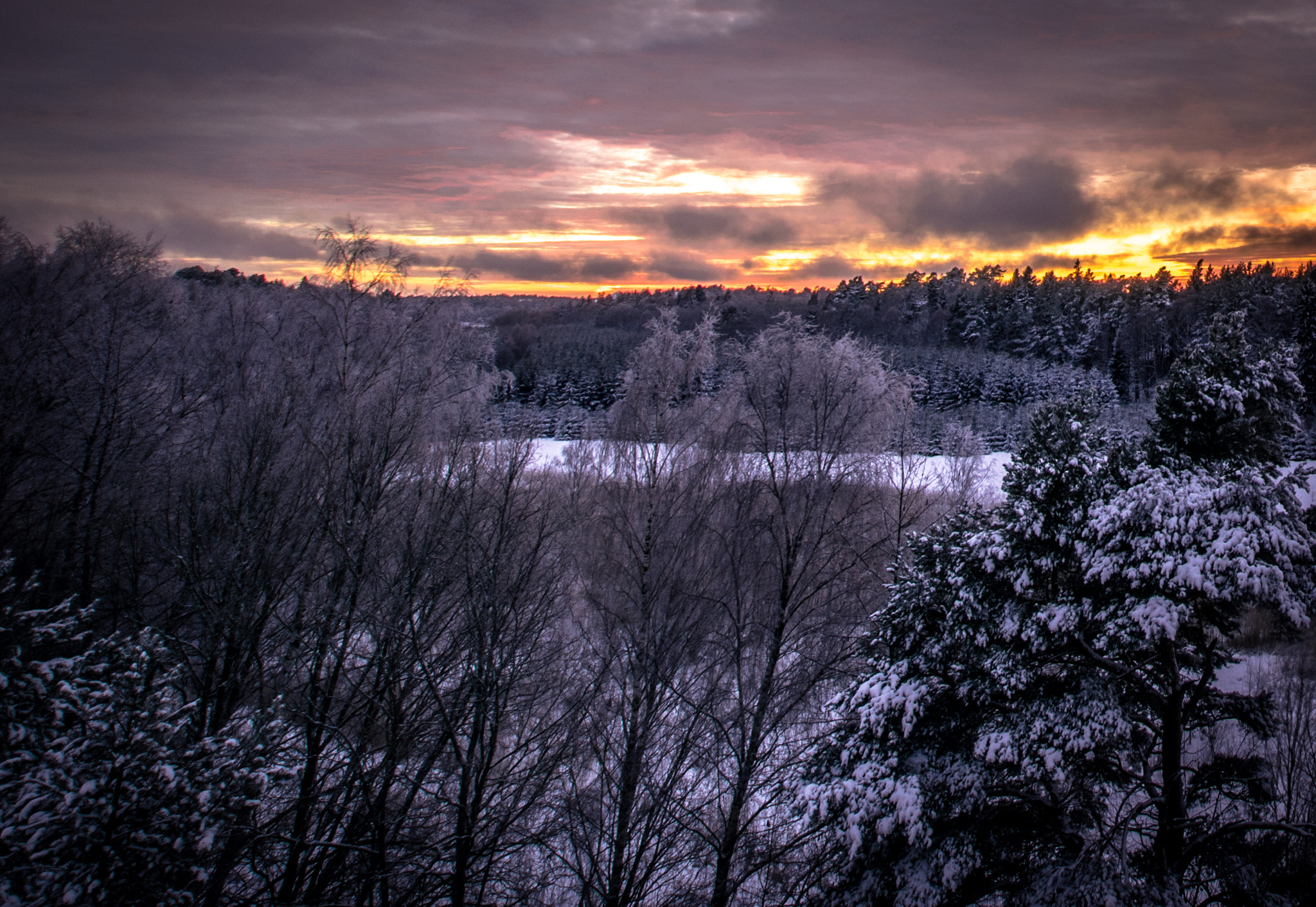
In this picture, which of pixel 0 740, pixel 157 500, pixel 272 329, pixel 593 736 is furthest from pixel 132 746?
pixel 272 329

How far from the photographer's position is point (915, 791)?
9.02m

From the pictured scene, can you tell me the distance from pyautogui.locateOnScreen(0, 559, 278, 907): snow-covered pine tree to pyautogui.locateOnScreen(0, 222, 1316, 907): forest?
5cm

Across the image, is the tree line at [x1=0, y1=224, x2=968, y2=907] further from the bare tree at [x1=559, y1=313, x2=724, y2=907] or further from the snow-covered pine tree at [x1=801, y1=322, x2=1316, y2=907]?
the snow-covered pine tree at [x1=801, y1=322, x2=1316, y2=907]

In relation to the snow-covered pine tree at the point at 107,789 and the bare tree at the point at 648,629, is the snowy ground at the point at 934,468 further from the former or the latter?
the snow-covered pine tree at the point at 107,789

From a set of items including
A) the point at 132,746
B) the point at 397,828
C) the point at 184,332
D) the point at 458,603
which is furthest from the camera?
the point at 184,332

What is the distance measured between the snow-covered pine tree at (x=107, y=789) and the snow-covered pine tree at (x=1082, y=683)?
308 inches

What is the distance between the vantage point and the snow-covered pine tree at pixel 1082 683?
8.01 metres

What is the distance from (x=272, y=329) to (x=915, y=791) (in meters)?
25.8

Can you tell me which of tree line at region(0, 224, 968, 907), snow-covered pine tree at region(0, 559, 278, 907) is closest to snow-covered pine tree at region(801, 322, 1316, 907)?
tree line at region(0, 224, 968, 907)

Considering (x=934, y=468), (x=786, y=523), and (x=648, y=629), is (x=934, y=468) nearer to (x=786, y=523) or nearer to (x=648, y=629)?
(x=786, y=523)

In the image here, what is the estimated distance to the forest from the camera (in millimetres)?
7824

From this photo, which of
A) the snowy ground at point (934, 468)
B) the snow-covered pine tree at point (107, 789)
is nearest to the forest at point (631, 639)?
the snow-covered pine tree at point (107, 789)

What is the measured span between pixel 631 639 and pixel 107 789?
23.5 ft

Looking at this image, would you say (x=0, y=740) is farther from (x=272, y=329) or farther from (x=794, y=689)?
(x=272, y=329)
